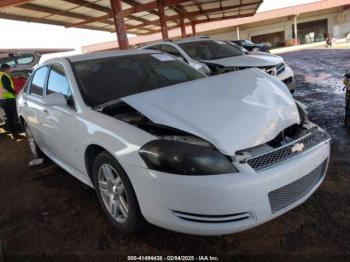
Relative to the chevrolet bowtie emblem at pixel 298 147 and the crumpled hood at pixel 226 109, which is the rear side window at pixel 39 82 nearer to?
the crumpled hood at pixel 226 109

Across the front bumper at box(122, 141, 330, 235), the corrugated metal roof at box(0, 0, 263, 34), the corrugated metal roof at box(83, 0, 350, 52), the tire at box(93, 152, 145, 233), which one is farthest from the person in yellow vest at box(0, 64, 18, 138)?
the corrugated metal roof at box(83, 0, 350, 52)

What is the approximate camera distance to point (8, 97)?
822 cm

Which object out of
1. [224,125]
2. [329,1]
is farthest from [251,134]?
[329,1]

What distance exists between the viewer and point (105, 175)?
302 centimetres

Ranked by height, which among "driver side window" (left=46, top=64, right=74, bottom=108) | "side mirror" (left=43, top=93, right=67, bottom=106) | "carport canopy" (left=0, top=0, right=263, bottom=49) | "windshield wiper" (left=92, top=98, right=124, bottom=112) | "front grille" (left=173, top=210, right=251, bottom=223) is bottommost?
"front grille" (left=173, top=210, right=251, bottom=223)

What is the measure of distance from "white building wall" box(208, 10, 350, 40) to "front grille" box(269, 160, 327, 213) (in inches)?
1510

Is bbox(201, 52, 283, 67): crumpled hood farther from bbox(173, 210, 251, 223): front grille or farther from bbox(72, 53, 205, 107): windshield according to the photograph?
bbox(173, 210, 251, 223): front grille

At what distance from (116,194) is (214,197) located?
1011 mm

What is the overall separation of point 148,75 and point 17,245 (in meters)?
2.10

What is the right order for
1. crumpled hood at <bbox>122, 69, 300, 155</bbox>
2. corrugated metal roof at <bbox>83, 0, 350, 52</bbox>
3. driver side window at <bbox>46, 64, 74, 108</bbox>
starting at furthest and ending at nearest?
corrugated metal roof at <bbox>83, 0, 350, 52</bbox>, driver side window at <bbox>46, 64, 74, 108</bbox>, crumpled hood at <bbox>122, 69, 300, 155</bbox>

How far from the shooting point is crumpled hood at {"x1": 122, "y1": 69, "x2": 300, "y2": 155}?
251 centimetres

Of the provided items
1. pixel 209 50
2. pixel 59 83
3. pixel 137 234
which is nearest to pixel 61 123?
pixel 59 83

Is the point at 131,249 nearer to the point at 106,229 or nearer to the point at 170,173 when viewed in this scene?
the point at 106,229

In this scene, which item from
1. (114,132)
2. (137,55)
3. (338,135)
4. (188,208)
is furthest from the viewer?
(338,135)
